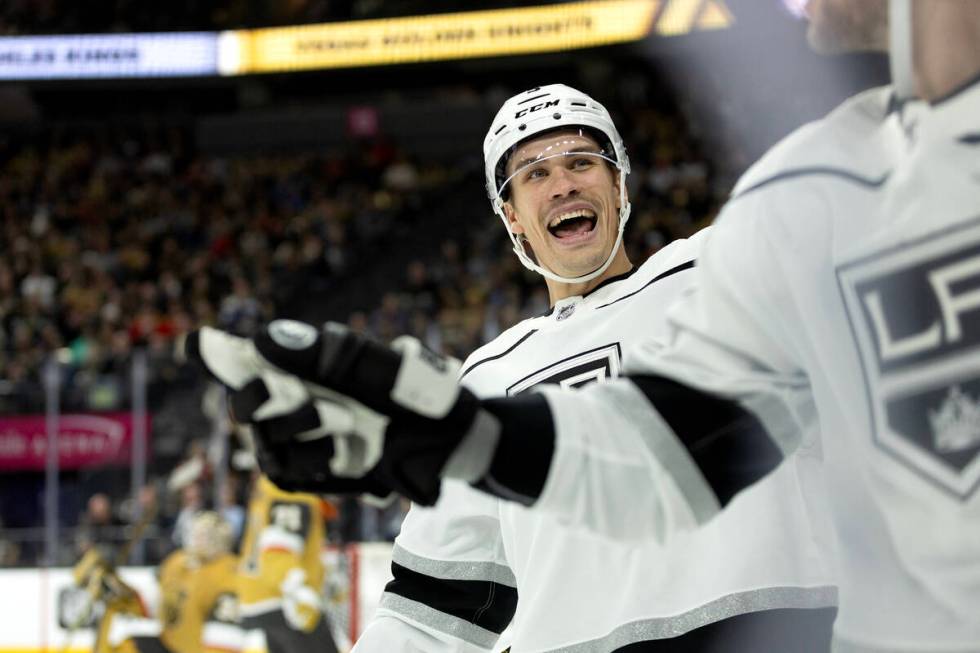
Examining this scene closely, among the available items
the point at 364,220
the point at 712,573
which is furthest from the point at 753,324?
the point at 364,220

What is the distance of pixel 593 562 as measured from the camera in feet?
5.37

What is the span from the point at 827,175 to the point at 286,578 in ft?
15.2

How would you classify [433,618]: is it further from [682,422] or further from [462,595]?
[682,422]

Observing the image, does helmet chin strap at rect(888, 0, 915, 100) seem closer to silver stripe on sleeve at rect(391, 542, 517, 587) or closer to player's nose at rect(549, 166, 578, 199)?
player's nose at rect(549, 166, 578, 199)

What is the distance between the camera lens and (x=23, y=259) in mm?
12734

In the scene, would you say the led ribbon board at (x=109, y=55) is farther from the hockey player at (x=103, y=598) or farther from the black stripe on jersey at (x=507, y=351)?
the black stripe on jersey at (x=507, y=351)

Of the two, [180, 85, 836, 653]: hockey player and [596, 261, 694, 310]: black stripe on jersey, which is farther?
[596, 261, 694, 310]: black stripe on jersey

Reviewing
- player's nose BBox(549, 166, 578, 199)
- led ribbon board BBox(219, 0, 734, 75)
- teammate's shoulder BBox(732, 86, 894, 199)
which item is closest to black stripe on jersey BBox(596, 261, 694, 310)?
player's nose BBox(549, 166, 578, 199)

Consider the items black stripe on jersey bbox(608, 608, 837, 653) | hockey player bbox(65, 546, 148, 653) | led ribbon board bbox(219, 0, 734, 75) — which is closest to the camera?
black stripe on jersey bbox(608, 608, 837, 653)

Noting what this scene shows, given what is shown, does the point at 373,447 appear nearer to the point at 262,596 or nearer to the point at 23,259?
the point at 262,596

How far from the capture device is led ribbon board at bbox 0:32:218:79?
44.4ft

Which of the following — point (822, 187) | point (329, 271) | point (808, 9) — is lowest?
point (822, 187)

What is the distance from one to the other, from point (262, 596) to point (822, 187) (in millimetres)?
4779

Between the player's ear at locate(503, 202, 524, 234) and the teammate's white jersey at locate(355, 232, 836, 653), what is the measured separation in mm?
157
